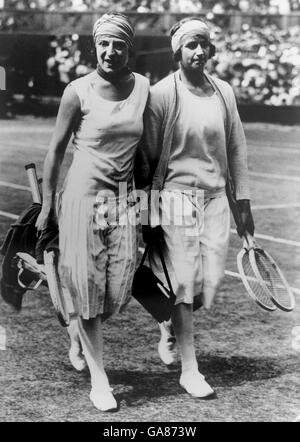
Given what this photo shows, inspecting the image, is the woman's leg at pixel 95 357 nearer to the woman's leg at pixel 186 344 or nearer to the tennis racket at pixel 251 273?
the woman's leg at pixel 186 344

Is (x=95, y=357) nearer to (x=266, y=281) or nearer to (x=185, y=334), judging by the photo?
(x=185, y=334)

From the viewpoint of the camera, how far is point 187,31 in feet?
15.3

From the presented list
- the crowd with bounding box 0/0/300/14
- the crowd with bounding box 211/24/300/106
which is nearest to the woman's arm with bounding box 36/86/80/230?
the crowd with bounding box 0/0/300/14

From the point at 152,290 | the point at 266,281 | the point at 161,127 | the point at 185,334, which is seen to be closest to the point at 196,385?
the point at 185,334

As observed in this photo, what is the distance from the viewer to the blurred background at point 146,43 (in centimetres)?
495

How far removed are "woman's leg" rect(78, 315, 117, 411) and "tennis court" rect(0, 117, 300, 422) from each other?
0.24 feet

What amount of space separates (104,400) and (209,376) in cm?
59

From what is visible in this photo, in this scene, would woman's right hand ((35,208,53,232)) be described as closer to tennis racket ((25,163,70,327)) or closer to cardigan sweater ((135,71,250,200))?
tennis racket ((25,163,70,327))

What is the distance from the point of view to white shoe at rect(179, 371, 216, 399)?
470 centimetres

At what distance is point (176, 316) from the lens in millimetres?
4801

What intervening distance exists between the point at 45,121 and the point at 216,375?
1.60 meters

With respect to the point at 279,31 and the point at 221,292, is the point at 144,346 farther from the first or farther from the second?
the point at 279,31

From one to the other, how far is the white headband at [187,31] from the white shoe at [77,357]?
1.59m

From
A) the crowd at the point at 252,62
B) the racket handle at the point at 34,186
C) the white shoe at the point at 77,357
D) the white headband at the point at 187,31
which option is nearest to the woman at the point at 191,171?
the white headband at the point at 187,31
